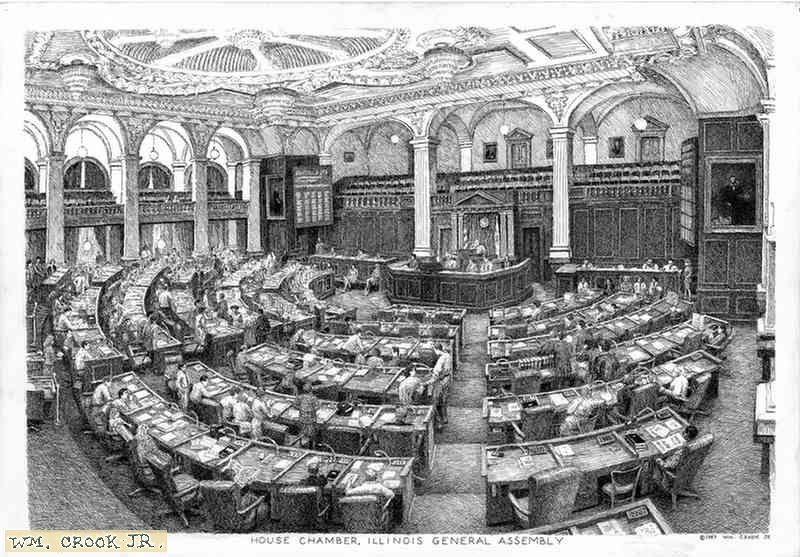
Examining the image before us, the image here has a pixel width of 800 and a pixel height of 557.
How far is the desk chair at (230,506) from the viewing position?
7543 mm

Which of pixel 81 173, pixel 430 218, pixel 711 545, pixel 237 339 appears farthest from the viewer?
pixel 81 173

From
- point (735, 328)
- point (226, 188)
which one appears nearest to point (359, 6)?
point (735, 328)

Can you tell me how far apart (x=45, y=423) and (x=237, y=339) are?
14.7 ft

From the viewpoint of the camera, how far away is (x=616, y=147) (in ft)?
74.8

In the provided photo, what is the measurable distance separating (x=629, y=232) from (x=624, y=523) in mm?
14922

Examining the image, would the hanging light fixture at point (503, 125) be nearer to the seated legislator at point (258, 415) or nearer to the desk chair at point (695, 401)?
the desk chair at point (695, 401)

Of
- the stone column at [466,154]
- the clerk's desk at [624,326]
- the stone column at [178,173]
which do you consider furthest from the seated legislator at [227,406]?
the stone column at [178,173]

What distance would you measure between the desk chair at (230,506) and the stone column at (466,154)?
18.9 meters

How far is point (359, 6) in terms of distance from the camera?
8289 mm

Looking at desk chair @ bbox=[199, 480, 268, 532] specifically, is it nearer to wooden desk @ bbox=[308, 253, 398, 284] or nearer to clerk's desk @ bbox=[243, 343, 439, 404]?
clerk's desk @ bbox=[243, 343, 439, 404]

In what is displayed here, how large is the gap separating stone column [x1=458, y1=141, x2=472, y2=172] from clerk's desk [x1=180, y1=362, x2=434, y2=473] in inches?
644

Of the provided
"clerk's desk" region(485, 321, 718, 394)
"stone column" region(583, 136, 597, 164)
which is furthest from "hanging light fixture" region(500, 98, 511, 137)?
"clerk's desk" region(485, 321, 718, 394)

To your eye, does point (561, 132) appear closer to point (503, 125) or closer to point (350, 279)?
point (503, 125)
